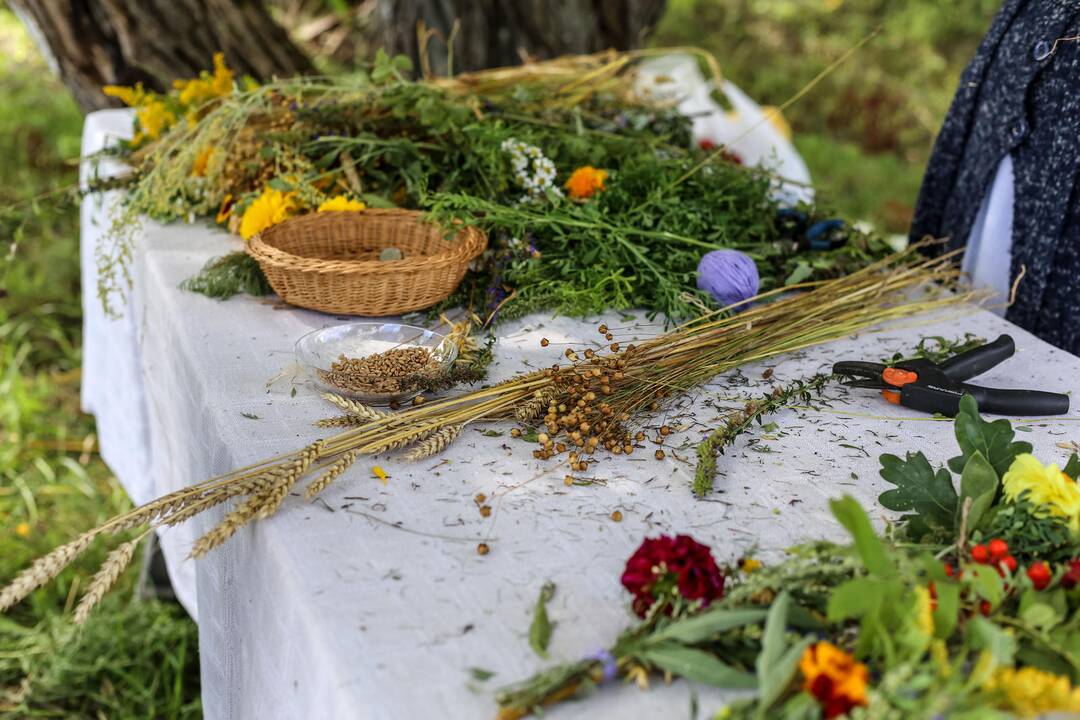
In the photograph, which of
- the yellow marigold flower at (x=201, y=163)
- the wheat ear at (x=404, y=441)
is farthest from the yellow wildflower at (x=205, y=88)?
the wheat ear at (x=404, y=441)

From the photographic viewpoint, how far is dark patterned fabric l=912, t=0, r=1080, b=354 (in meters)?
1.53

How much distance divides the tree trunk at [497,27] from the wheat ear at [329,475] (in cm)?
211

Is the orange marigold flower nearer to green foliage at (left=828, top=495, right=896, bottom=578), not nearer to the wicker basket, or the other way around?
green foliage at (left=828, top=495, right=896, bottom=578)

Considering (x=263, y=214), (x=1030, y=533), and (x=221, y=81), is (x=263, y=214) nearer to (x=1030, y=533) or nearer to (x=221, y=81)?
(x=221, y=81)

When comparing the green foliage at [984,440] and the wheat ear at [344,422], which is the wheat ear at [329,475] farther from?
the green foliage at [984,440]

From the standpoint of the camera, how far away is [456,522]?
86cm

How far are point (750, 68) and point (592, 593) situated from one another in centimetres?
637

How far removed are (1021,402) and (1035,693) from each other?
59cm

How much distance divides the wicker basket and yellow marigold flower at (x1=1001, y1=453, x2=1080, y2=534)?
0.76 metres

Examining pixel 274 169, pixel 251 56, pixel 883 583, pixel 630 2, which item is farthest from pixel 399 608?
pixel 630 2

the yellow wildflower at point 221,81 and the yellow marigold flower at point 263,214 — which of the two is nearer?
the yellow marigold flower at point 263,214

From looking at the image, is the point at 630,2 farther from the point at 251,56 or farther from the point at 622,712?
the point at 622,712

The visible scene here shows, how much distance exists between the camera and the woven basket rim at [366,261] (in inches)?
48.7

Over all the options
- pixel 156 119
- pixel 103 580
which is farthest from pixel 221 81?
pixel 103 580
